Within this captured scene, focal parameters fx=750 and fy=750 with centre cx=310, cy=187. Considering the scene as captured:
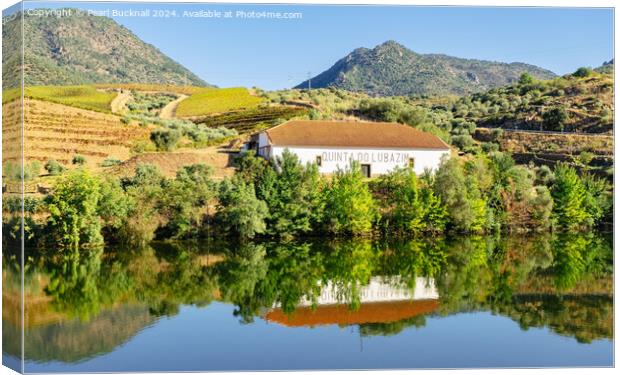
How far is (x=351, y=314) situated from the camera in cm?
1307

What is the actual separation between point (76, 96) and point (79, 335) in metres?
26.3

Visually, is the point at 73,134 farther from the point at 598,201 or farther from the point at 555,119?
the point at 555,119

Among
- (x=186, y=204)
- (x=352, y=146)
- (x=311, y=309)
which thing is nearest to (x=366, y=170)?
(x=352, y=146)

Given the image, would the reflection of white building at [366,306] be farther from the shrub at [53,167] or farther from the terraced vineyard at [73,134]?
the terraced vineyard at [73,134]

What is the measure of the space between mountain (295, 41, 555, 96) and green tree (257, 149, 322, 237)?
4.63 m

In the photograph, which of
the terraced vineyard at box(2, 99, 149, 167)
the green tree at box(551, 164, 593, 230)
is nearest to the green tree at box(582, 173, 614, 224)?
the green tree at box(551, 164, 593, 230)

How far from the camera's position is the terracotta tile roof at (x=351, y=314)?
12578 millimetres

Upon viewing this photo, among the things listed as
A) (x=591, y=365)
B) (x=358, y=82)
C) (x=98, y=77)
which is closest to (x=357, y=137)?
(x=358, y=82)

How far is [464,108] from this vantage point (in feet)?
163

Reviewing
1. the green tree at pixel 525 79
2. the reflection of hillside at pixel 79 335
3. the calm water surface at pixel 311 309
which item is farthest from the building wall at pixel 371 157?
the reflection of hillside at pixel 79 335

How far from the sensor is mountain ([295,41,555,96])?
97.3 feet

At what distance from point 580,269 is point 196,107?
29928 millimetres

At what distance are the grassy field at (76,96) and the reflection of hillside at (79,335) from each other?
574 inches

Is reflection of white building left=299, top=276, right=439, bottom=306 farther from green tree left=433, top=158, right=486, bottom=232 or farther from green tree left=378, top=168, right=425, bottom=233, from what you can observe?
green tree left=433, top=158, right=486, bottom=232
